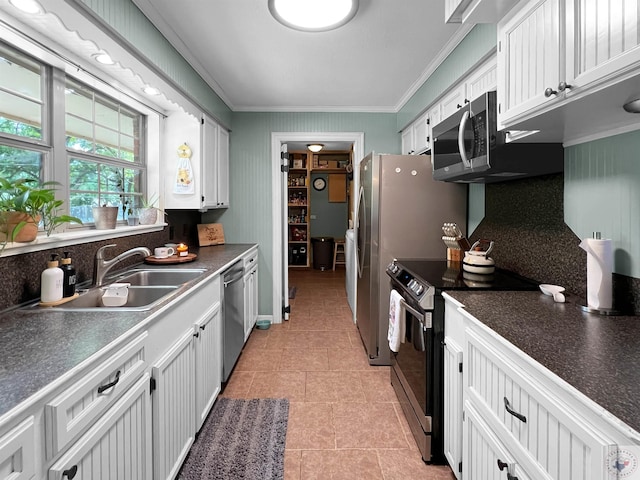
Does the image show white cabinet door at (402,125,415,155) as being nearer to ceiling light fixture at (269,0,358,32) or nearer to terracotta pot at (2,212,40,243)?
ceiling light fixture at (269,0,358,32)

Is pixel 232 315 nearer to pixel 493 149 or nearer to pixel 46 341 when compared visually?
pixel 46 341

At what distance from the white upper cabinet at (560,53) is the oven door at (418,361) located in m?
1.01

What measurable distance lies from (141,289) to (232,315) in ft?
2.79

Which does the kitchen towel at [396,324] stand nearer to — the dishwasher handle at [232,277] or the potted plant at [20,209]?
the dishwasher handle at [232,277]

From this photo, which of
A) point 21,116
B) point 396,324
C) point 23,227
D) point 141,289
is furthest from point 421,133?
point 23,227

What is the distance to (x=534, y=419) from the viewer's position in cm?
98

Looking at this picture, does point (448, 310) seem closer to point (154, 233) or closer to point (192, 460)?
point (192, 460)

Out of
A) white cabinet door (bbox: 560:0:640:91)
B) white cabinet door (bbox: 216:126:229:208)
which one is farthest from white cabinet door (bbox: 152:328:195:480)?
white cabinet door (bbox: 216:126:229:208)

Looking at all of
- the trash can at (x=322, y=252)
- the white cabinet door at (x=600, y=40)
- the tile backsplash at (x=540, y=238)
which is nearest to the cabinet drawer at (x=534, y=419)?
the tile backsplash at (x=540, y=238)

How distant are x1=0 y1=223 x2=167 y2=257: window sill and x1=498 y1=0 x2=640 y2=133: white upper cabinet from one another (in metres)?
2.02

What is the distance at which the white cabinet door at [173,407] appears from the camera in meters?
1.43

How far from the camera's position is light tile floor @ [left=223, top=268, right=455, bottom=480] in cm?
181

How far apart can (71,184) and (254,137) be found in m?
2.20

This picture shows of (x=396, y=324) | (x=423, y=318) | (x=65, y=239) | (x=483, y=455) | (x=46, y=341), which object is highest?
(x=65, y=239)
